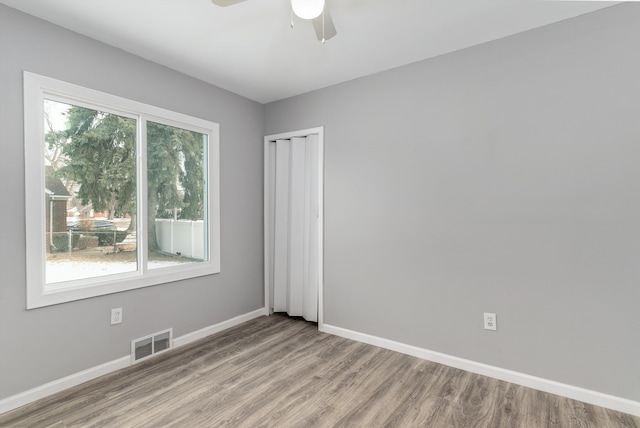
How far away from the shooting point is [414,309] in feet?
8.95

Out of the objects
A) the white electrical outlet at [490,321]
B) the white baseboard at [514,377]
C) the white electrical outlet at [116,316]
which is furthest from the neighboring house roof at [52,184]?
the white electrical outlet at [490,321]

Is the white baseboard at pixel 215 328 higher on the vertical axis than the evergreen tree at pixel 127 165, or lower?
lower

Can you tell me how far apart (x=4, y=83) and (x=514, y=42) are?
11.5ft

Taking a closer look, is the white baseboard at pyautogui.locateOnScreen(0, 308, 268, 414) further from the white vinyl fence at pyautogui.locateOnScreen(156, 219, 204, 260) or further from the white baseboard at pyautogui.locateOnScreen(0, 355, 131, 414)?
the white vinyl fence at pyautogui.locateOnScreen(156, 219, 204, 260)

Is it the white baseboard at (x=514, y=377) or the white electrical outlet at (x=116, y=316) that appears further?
the white electrical outlet at (x=116, y=316)

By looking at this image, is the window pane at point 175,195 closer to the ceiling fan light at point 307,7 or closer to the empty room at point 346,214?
the empty room at point 346,214

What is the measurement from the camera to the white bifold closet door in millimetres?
3467

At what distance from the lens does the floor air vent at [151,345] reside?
2.53 metres

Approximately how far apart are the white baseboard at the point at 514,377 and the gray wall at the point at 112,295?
1.60m

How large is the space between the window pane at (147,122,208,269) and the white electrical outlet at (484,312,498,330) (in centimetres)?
267

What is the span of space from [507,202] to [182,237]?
2896mm

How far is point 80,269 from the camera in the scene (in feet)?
7.60

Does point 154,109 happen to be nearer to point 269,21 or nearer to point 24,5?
point 24,5

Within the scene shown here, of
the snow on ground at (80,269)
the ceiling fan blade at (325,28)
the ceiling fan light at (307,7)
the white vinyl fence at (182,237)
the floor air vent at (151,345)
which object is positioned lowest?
the floor air vent at (151,345)
